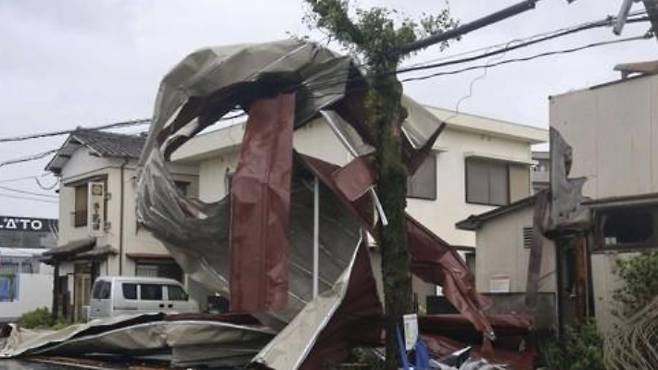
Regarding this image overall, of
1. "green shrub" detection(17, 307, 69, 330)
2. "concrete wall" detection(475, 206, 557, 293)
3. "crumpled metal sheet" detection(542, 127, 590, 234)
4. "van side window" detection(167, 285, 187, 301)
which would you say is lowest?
"green shrub" detection(17, 307, 69, 330)

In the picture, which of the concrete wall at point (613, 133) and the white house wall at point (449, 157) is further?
the white house wall at point (449, 157)

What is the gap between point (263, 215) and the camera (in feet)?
42.5

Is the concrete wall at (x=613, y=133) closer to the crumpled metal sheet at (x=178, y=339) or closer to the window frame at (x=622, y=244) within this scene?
the window frame at (x=622, y=244)

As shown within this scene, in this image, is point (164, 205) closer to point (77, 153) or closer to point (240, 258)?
point (240, 258)

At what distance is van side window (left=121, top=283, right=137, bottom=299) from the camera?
26.2 meters

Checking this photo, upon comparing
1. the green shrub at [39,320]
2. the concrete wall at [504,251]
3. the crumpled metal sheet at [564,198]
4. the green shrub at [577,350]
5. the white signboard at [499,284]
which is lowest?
the green shrub at [39,320]

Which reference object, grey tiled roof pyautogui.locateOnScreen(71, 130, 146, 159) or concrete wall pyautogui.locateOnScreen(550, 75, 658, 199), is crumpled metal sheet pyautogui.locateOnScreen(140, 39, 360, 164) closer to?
concrete wall pyautogui.locateOnScreen(550, 75, 658, 199)

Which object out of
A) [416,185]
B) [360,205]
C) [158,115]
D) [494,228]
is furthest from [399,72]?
[416,185]

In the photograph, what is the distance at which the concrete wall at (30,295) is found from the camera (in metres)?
40.4

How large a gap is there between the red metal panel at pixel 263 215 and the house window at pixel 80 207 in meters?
21.3

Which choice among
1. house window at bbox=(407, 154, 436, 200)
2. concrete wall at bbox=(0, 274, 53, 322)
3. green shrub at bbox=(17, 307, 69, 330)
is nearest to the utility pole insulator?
house window at bbox=(407, 154, 436, 200)

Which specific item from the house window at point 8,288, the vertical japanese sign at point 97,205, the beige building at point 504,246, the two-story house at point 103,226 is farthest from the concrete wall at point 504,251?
the house window at point 8,288

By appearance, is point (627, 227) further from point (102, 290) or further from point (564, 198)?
point (102, 290)

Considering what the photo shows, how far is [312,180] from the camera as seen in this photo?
14.2m
